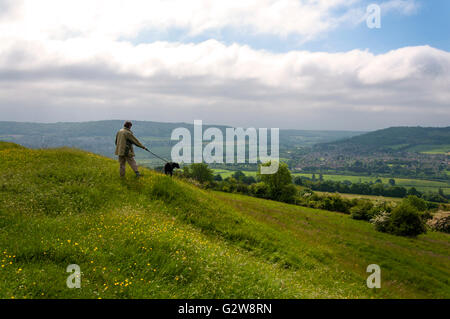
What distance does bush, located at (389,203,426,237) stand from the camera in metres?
28.3

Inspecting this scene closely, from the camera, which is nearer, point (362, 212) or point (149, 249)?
point (149, 249)

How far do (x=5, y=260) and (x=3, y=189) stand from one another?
786 centimetres

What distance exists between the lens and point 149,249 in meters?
8.94

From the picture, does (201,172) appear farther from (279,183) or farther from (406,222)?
(406,222)

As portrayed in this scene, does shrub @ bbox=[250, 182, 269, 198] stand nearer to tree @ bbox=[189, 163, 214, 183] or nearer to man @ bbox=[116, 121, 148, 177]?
tree @ bbox=[189, 163, 214, 183]

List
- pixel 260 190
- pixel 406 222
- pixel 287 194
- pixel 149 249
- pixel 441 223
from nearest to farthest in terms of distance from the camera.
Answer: pixel 149 249
pixel 406 222
pixel 441 223
pixel 287 194
pixel 260 190

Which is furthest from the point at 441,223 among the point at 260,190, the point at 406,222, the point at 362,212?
the point at 260,190

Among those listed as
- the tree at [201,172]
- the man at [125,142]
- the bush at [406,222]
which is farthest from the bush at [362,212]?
the tree at [201,172]

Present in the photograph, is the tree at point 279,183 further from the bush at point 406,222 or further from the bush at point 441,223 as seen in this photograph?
the bush at point 406,222

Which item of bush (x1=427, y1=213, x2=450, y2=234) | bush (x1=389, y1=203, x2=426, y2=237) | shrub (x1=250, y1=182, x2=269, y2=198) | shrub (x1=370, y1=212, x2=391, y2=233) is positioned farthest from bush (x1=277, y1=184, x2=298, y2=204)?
bush (x1=389, y1=203, x2=426, y2=237)

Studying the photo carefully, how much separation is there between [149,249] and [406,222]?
30.9 m
